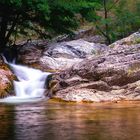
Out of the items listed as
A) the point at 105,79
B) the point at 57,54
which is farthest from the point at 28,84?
the point at 57,54

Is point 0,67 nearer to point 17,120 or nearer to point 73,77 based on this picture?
point 73,77

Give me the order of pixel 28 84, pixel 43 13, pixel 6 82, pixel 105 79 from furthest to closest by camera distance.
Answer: pixel 43 13 < pixel 28 84 < pixel 6 82 < pixel 105 79

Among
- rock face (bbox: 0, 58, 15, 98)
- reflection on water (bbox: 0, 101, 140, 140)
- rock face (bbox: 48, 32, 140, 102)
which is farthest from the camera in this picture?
rock face (bbox: 0, 58, 15, 98)

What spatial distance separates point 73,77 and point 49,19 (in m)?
Answer: 10.2

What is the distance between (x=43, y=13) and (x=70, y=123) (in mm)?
17795

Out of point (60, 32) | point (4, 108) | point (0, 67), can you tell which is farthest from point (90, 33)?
point (4, 108)

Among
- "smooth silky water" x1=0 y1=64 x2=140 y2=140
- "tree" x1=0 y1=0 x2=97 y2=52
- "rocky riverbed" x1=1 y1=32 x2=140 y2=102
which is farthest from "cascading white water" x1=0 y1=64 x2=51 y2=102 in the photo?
"tree" x1=0 y1=0 x2=97 y2=52

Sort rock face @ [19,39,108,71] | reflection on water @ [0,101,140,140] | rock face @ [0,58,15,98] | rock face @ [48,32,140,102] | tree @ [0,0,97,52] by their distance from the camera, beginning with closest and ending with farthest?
1. reflection on water @ [0,101,140,140]
2. rock face @ [48,32,140,102]
3. rock face @ [0,58,15,98]
4. rock face @ [19,39,108,71]
5. tree @ [0,0,97,52]

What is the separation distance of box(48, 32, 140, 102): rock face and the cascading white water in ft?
3.19

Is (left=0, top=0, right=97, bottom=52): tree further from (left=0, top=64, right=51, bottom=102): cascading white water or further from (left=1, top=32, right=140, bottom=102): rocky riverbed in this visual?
(left=1, top=32, right=140, bottom=102): rocky riverbed

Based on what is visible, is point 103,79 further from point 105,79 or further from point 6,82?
point 6,82

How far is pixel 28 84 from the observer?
22922 mm

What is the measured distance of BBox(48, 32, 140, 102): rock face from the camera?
19.2 metres

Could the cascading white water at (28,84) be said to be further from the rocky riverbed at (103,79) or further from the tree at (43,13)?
the tree at (43,13)
